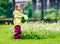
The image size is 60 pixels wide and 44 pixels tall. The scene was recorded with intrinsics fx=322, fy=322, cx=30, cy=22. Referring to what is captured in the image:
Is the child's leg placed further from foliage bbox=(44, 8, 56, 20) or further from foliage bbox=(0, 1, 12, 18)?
foliage bbox=(44, 8, 56, 20)

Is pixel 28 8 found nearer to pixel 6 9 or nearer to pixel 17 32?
pixel 6 9

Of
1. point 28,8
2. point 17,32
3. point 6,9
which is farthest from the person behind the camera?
point 28,8

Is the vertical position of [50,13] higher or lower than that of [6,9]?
lower

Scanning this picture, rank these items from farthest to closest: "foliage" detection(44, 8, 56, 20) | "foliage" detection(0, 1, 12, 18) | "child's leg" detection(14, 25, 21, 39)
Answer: "foliage" detection(44, 8, 56, 20) < "foliage" detection(0, 1, 12, 18) < "child's leg" detection(14, 25, 21, 39)

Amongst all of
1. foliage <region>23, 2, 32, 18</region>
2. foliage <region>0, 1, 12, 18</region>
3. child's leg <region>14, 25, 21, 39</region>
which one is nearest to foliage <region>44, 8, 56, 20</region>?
foliage <region>23, 2, 32, 18</region>

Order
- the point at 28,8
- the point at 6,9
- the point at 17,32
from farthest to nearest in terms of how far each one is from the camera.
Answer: the point at 28,8 < the point at 6,9 < the point at 17,32

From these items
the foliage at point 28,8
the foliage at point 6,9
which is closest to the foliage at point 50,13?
the foliage at point 28,8

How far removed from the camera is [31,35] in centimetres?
1396

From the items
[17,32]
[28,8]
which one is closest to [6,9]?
[28,8]

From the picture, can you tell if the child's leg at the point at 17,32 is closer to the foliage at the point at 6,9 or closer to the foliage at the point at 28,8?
the foliage at the point at 6,9

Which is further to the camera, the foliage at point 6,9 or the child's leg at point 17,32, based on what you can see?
the foliage at point 6,9

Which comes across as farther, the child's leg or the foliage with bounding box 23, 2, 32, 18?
the foliage with bounding box 23, 2, 32, 18

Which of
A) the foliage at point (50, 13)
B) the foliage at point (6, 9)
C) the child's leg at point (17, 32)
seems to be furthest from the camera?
the foliage at point (50, 13)

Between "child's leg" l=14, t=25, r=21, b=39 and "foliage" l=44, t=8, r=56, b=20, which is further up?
"child's leg" l=14, t=25, r=21, b=39
